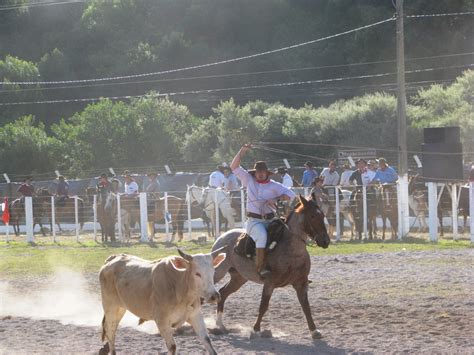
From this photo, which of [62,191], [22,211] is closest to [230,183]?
[62,191]

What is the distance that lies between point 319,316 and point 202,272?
385cm

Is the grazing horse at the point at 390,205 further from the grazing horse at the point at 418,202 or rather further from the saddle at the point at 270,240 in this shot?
the saddle at the point at 270,240

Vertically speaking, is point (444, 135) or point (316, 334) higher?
point (444, 135)

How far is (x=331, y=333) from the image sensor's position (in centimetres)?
1191

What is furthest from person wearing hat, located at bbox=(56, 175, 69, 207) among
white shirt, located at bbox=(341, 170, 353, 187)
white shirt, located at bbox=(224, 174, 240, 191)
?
white shirt, located at bbox=(341, 170, 353, 187)

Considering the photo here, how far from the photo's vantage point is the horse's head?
1209cm

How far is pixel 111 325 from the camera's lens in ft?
35.1

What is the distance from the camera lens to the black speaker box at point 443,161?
25.0 metres

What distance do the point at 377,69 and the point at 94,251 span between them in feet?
146

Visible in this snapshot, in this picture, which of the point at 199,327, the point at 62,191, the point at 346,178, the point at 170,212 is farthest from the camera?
the point at 62,191

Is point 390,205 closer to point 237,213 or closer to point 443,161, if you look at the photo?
point 443,161

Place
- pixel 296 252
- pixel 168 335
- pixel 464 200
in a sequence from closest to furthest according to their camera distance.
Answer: pixel 168 335, pixel 296 252, pixel 464 200

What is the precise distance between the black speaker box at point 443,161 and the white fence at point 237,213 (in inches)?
13.7

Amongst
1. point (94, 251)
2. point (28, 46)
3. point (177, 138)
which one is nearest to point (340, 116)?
point (177, 138)
